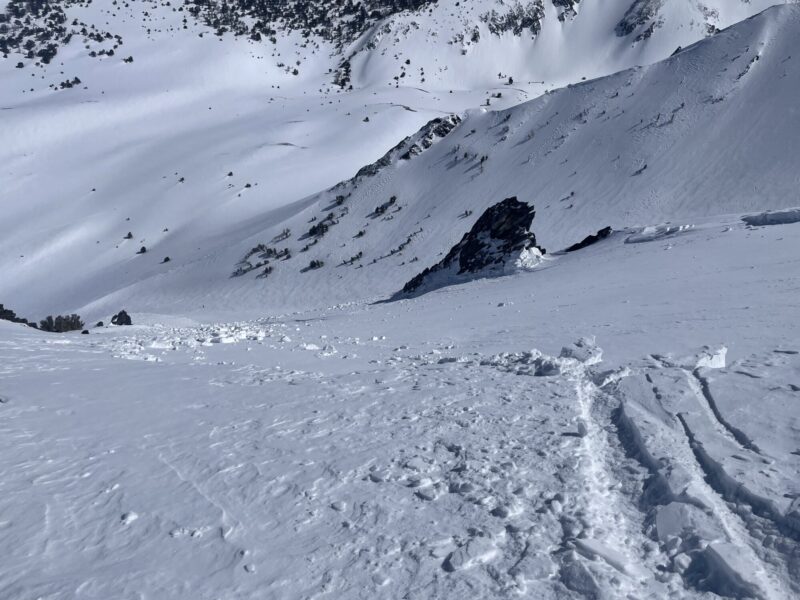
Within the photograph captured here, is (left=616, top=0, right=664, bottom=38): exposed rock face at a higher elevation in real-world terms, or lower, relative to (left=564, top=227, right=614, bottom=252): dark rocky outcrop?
higher

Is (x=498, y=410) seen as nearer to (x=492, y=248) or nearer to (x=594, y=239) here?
(x=492, y=248)

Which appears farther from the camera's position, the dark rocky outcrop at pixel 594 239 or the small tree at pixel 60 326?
the small tree at pixel 60 326

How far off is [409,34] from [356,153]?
119 feet

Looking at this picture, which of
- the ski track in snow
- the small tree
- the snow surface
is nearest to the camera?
the ski track in snow

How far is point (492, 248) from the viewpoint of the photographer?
2150 cm

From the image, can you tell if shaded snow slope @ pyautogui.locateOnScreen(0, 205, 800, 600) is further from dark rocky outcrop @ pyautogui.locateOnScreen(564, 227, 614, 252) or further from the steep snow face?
the steep snow face

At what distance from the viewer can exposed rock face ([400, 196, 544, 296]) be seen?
20.8 metres

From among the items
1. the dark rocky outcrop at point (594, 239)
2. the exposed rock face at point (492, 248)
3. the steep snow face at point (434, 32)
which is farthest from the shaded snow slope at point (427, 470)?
the steep snow face at point (434, 32)

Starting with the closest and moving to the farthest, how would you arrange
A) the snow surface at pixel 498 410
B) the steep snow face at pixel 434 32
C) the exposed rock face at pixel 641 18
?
1. the snow surface at pixel 498 410
2. the steep snow face at pixel 434 32
3. the exposed rock face at pixel 641 18

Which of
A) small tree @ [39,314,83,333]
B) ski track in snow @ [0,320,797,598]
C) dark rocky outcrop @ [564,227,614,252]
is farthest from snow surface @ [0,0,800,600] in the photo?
small tree @ [39,314,83,333]

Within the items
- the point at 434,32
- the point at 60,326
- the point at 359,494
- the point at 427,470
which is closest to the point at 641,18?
the point at 434,32

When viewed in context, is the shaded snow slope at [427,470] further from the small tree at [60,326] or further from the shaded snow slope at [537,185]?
the shaded snow slope at [537,185]

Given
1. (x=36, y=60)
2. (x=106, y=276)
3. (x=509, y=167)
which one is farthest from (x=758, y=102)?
(x=36, y=60)

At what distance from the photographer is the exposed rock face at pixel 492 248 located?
68.3 feet
